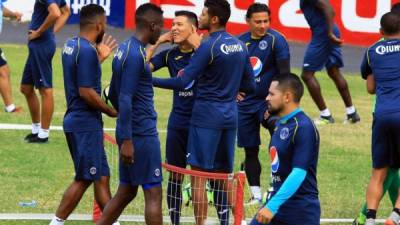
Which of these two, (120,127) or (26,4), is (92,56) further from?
(26,4)

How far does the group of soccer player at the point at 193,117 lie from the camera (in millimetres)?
8398

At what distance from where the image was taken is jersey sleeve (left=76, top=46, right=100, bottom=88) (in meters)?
9.91

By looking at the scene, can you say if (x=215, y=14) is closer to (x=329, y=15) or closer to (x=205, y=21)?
(x=205, y=21)

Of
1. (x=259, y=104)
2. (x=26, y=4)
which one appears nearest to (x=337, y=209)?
(x=259, y=104)

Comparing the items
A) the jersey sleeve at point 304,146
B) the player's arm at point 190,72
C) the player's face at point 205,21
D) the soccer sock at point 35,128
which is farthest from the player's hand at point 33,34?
the jersey sleeve at point 304,146

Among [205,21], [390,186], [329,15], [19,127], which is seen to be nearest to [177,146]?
[205,21]

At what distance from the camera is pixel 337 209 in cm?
1178

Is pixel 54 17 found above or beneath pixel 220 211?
above

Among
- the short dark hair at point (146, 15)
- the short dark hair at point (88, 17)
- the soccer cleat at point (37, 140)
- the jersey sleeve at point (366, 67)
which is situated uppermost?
the short dark hair at point (146, 15)

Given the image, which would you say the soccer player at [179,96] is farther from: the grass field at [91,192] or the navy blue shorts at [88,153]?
the grass field at [91,192]

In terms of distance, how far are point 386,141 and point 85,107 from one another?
9.65 ft

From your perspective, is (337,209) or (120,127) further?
(337,209)

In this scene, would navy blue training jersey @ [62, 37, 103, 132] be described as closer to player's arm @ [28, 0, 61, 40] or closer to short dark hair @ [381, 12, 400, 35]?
short dark hair @ [381, 12, 400, 35]

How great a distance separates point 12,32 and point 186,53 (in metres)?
18.1
